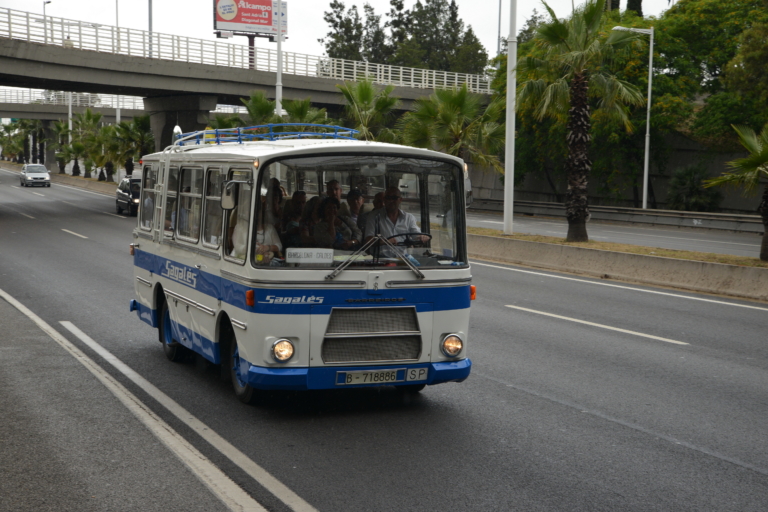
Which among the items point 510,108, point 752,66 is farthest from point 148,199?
point 752,66

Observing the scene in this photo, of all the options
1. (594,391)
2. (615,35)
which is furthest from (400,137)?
(594,391)

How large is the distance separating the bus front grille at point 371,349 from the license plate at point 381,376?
0.10 m

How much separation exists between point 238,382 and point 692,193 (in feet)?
124

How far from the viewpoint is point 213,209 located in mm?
7965

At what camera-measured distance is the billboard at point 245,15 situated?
245 feet

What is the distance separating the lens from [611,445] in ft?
21.4

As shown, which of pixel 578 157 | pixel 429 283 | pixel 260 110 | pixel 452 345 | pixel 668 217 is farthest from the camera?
pixel 668 217

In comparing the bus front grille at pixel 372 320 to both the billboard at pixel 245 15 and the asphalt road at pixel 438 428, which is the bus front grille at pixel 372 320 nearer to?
the asphalt road at pixel 438 428

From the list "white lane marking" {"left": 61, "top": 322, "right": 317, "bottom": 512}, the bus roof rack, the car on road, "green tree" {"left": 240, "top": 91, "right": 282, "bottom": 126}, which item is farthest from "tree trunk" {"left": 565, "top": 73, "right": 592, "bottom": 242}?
the car on road

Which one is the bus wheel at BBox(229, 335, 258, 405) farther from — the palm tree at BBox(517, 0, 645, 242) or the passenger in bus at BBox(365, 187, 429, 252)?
the palm tree at BBox(517, 0, 645, 242)

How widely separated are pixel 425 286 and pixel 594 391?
2.25m

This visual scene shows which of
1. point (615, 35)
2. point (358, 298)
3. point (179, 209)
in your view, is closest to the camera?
point (358, 298)

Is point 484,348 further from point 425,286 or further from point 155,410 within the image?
point 155,410

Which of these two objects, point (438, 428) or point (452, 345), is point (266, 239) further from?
point (438, 428)
